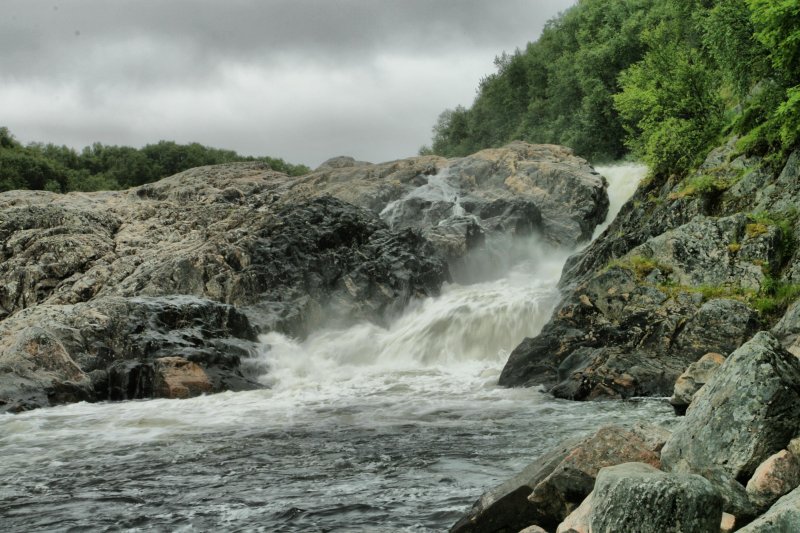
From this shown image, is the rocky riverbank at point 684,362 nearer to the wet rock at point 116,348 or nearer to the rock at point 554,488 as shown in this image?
the rock at point 554,488

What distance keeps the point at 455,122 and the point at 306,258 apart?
57.2 meters

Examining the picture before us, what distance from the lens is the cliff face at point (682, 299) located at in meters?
17.5

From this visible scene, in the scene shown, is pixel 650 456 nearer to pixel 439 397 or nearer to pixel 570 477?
pixel 570 477

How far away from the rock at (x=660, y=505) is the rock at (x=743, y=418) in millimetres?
1173

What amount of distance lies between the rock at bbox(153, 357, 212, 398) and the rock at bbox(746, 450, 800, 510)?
1748cm

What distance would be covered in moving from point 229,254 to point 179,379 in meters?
12.5

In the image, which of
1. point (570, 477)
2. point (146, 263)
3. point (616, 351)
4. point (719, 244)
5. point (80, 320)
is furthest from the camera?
point (146, 263)

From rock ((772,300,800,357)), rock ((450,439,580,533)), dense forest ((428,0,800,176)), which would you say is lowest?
rock ((450,439,580,533))

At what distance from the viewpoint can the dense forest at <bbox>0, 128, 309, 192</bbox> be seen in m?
69.0

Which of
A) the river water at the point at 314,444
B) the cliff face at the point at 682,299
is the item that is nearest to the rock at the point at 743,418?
the river water at the point at 314,444

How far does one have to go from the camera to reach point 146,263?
34.8 m

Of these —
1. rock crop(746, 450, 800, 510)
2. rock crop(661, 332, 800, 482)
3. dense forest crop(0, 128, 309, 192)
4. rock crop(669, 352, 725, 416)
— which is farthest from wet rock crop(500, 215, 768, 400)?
dense forest crop(0, 128, 309, 192)

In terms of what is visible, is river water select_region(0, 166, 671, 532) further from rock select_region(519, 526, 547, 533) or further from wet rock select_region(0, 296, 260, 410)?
rock select_region(519, 526, 547, 533)

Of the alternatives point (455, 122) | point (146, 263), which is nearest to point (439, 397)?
point (146, 263)
